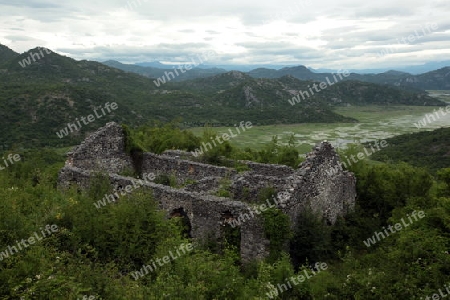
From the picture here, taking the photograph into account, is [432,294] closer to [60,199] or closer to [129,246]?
[129,246]

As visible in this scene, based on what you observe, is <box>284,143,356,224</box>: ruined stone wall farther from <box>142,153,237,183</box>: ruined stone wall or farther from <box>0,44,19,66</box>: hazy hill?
<box>0,44,19,66</box>: hazy hill

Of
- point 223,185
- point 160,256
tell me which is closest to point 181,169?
point 223,185

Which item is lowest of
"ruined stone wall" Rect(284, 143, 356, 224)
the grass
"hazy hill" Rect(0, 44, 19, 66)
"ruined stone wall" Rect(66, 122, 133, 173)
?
the grass

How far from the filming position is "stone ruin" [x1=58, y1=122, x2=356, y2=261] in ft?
38.2

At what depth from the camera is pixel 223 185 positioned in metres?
14.6

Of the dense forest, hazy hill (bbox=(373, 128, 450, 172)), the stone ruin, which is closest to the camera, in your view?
the dense forest

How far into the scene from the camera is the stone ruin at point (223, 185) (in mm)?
11648

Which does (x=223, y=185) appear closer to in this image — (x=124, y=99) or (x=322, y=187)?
(x=322, y=187)

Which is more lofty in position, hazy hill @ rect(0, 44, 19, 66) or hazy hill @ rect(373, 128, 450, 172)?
hazy hill @ rect(0, 44, 19, 66)

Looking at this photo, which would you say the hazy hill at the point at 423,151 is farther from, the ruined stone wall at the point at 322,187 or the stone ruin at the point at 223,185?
the stone ruin at the point at 223,185

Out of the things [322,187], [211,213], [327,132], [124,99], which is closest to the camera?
[211,213]

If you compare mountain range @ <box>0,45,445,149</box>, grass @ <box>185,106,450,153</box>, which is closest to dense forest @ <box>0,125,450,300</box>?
mountain range @ <box>0,45,445,149</box>

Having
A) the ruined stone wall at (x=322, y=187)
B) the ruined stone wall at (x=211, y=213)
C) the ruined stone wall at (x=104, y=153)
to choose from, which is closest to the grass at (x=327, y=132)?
the ruined stone wall at (x=104, y=153)

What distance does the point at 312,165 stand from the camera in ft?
42.9
